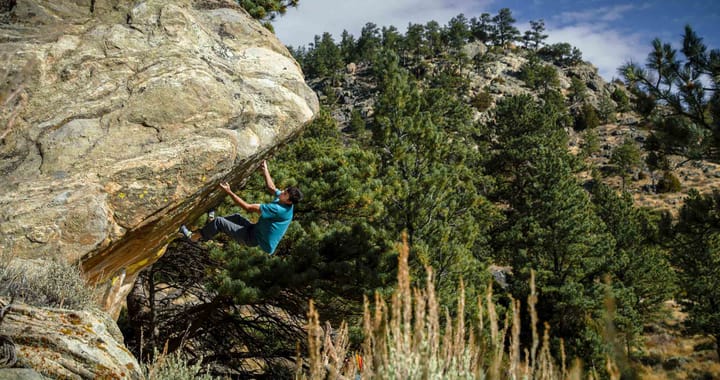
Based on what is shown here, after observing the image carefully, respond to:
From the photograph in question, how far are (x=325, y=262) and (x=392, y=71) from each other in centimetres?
660

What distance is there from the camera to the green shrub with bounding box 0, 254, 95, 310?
3.72m

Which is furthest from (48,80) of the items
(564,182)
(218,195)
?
(564,182)

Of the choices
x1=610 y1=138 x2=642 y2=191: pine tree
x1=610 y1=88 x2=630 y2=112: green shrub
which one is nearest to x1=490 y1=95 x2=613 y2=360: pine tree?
x1=610 y1=138 x2=642 y2=191: pine tree

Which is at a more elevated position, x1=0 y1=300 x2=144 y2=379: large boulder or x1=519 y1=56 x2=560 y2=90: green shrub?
x1=519 y1=56 x2=560 y2=90: green shrub

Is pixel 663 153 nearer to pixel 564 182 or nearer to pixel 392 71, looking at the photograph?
pixel 392 71

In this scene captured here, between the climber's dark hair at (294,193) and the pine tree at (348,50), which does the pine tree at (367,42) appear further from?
the climber's dark hair at (294,193)

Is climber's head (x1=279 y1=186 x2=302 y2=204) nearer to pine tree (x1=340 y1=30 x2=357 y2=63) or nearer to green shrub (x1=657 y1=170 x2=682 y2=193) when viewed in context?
green shrub (x1=657 y1=170 x2=682 y2=193)

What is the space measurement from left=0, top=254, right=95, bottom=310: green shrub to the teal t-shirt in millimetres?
2221

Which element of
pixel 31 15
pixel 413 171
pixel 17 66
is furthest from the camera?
pixel 413 171

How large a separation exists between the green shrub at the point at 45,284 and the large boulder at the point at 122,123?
0.29m

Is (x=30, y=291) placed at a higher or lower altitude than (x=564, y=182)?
lower

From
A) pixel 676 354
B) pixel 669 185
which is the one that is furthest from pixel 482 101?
pixel 676 354

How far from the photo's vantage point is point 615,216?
2566cm

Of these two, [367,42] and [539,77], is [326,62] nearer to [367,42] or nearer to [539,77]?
[367,42]
